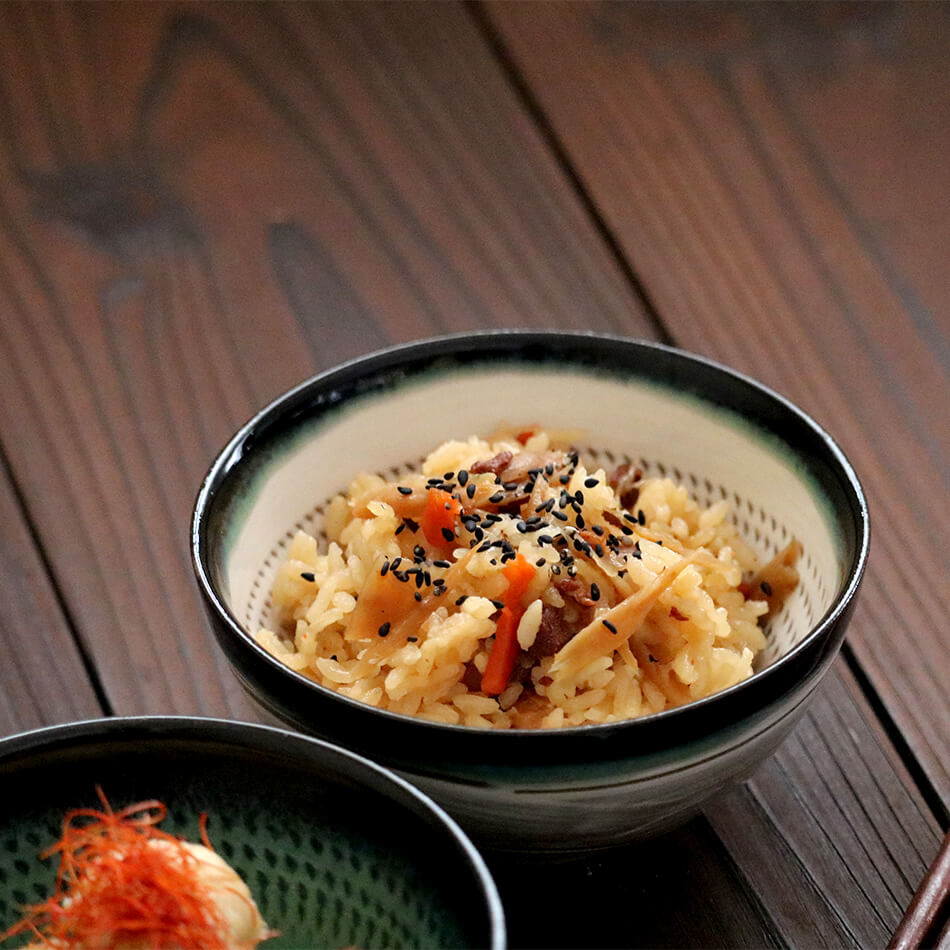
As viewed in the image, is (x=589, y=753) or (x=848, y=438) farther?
(x=848, y=438)

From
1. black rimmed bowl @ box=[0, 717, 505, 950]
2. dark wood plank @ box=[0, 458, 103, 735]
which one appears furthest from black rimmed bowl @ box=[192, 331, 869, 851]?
dark wood plank @ box=[0, 458, 103, 735]

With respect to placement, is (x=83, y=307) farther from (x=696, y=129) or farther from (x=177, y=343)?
(x=696, y=129)

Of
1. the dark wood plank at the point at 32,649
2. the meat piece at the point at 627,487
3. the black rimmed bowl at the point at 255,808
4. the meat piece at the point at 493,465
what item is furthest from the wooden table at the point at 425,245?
the black rimmed bowl at the point at 255,808

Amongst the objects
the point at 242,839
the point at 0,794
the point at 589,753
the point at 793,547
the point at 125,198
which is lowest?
the point at 793,547

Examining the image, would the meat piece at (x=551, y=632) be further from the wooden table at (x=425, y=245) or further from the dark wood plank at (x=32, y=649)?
the dark wood plank at (x=32, y=649)

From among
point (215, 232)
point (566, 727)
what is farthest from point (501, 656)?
point (215, 232)

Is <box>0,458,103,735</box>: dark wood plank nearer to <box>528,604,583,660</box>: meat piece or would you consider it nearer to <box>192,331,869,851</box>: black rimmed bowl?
<box>192,331,869,851</box>: black rimmed bowl

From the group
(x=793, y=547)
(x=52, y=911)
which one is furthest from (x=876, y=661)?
(x=52, y=911)

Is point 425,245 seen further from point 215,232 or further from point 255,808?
point 255,808
